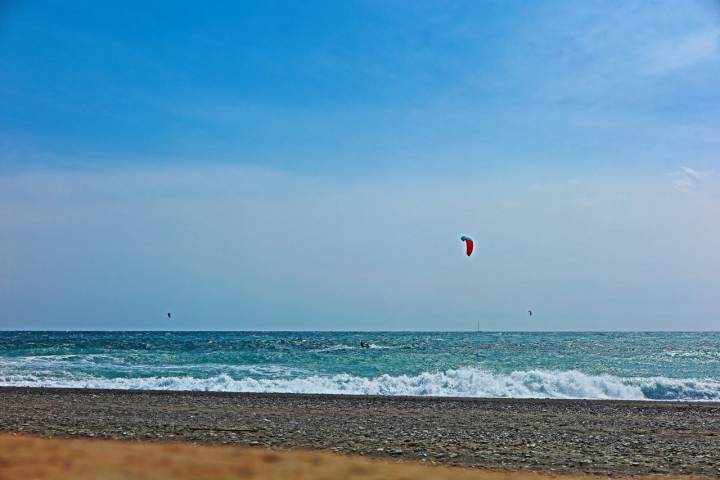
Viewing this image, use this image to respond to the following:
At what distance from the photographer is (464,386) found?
898 inches

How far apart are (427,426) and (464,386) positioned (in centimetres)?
1115

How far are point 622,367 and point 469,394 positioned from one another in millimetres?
17392

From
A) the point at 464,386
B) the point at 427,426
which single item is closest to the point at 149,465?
the point at 427,426

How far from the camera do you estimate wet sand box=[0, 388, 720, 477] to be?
9.02 metres

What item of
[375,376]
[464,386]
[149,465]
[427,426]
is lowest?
[375,376]

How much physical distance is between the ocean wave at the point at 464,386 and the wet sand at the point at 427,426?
484cm

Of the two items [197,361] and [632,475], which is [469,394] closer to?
[632,475]

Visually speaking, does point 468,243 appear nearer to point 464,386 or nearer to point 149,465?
point 464,386

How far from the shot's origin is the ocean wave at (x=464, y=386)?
22.6 meters

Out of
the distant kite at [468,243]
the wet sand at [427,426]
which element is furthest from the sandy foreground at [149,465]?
the distant kite at [468,243]

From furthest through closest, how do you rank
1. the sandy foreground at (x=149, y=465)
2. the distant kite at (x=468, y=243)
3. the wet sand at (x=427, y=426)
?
the distant kite at (x=468, y=243)
the wet sand at (x=427, y=426)
the sandy foreground at (x=149, y=465)

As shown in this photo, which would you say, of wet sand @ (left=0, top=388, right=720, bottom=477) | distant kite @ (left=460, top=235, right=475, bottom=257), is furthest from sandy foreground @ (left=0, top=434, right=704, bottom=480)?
distant kite @ (left=460, top=235, right=475, bottom=257)

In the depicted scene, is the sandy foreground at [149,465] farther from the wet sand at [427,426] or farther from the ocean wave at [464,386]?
the ocean wave at [464,386]

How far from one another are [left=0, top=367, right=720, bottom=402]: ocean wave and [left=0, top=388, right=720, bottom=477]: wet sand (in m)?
4.84
